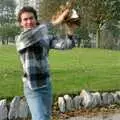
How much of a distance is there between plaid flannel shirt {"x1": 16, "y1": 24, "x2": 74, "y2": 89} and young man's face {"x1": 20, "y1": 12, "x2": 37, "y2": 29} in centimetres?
5

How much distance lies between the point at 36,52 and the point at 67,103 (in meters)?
4.12

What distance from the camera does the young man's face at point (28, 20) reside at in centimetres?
517

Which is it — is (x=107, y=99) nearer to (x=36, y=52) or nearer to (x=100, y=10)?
(x=36, y=52)

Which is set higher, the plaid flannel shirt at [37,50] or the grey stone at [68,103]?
the plaid flannel shirt at [37,50]

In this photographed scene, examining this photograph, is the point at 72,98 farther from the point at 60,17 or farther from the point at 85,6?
the point at 85,6

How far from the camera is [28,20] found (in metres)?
5.17

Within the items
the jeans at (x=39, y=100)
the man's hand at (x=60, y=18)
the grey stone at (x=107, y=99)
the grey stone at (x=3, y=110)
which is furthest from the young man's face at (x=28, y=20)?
the grey stone at (x=107, y=99)

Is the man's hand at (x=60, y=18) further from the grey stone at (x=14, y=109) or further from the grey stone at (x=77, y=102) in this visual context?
the grey stone at (x=77, y=102)

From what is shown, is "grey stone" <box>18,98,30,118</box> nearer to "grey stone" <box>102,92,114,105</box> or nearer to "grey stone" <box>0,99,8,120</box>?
"grey stone" <box>0,99,8,120</box>

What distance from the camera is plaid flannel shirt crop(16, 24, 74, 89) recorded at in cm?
518

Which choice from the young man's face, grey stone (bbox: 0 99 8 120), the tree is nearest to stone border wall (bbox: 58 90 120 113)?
grey stone (bbox: 0 99 8 120)

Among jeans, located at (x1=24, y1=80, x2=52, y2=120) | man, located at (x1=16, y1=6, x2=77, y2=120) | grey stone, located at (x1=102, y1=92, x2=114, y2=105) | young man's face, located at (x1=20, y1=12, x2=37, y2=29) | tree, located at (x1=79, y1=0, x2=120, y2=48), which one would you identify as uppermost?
tree, located at (x1=79, y1=0, x2=120, y2=48)

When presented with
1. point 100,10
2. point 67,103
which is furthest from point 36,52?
point 100,10

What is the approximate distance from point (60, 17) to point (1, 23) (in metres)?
68.2
